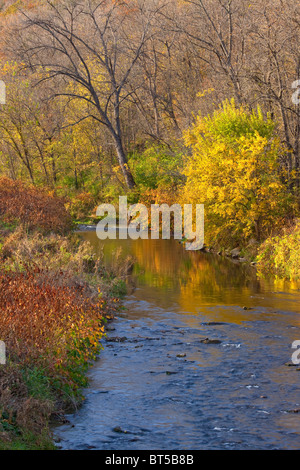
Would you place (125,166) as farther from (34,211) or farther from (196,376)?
(196,376)

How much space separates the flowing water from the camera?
24.0 feet

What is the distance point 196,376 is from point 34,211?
1393cm

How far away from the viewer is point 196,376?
31.2ft

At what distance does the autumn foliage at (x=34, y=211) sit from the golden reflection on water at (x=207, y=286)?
234 centimetres

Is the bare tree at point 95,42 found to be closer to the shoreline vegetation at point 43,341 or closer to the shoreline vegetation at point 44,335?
the shoreline vegetation at point 44,335

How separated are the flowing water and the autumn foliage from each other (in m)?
6.38

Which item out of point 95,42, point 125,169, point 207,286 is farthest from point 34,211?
point 95,42

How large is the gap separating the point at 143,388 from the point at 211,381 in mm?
1098

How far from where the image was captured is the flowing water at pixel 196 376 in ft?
24.0

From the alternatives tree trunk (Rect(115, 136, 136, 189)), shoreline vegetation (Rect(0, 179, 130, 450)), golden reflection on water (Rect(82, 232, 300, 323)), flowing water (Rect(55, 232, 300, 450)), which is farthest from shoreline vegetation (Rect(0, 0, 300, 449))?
golden reflection on water (Rect(82, 232, 300, 323))

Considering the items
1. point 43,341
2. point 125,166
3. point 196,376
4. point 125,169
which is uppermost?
point 125,166

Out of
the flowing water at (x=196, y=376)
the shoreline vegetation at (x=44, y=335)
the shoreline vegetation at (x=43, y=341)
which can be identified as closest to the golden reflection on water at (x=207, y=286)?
the flowing water at (x=196, y=376)

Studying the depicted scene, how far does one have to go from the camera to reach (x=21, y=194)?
23953 millimetres
